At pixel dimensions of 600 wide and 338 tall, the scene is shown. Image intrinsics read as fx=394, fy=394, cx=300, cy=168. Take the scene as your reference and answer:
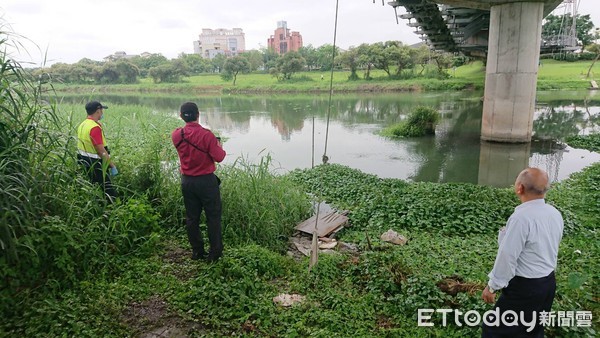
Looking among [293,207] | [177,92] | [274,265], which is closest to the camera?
[274,265]

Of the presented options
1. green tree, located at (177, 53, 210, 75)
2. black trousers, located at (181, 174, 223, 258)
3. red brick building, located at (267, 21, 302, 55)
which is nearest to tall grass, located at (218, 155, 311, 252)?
black trousers, located at (181, 174, 223, 258)

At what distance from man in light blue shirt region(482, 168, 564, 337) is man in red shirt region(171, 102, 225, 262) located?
2697 mm

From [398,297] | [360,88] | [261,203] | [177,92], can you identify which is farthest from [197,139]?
[177,92]

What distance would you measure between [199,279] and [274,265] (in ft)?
2.81

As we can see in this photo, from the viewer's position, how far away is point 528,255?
7.92 feet

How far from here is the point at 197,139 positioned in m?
4.00

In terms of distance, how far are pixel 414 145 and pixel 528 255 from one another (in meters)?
12.0

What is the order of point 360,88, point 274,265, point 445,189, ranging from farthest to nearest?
point 360,88
point 445,189
point 274,265

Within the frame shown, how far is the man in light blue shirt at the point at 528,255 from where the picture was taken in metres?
2.37

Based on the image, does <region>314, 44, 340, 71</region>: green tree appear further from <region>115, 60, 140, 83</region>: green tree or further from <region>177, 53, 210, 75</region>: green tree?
<region>115, 60, 140, 83</region>: green tree

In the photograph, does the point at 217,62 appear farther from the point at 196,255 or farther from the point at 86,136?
the point at 196,255

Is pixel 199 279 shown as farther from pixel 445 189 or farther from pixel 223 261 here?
pixel 445 189

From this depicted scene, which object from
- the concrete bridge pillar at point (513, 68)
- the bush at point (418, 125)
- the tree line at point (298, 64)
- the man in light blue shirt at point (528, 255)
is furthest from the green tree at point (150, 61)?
the man in light blue shirt at point (528, 255)

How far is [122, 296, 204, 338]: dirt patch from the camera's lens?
10.2ft
